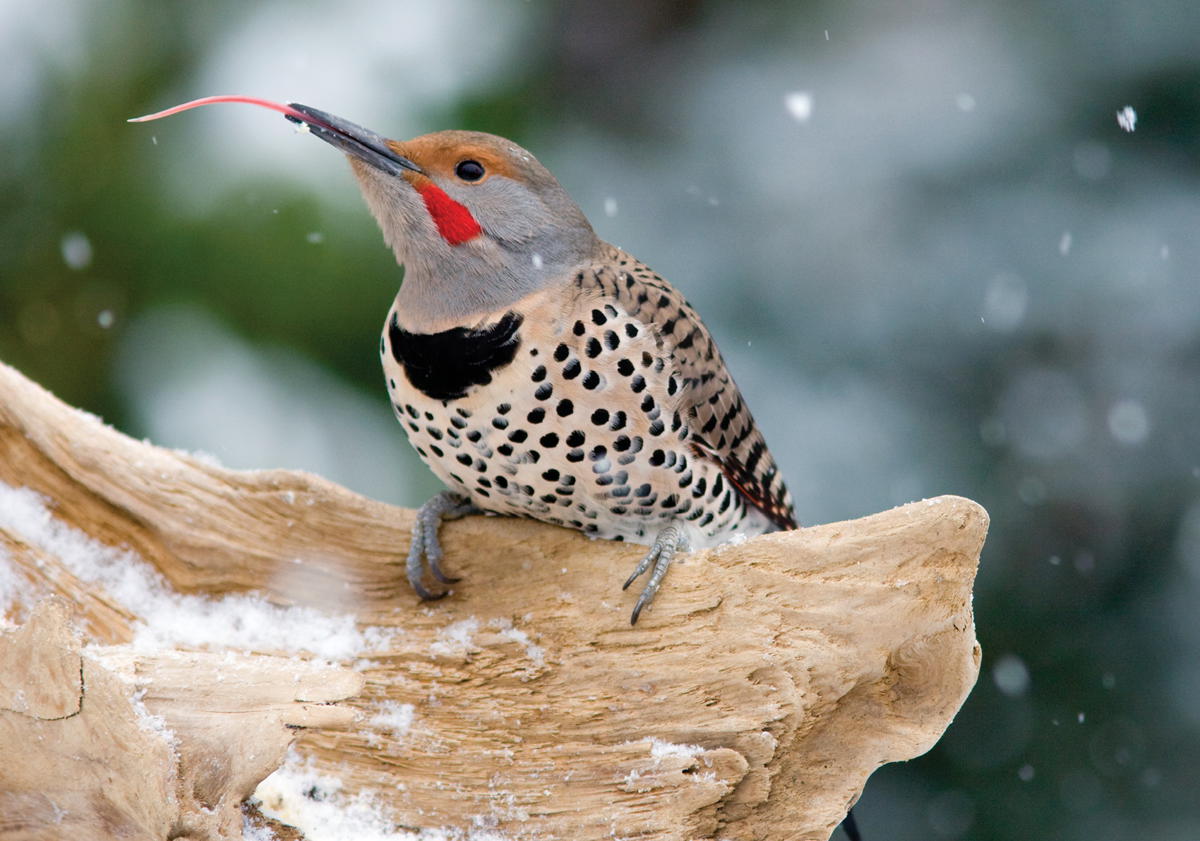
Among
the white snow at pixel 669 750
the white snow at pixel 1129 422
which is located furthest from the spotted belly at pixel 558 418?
the white snow at pixel 1129 422

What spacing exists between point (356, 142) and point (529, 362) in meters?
0.53

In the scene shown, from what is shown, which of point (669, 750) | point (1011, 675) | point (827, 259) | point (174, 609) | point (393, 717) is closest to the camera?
point (669, 750)

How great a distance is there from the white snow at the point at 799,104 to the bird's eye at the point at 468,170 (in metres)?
1.55

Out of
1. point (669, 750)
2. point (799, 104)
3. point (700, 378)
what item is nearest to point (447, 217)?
point (700, 378)

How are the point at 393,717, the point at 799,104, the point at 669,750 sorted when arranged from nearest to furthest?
the point at 669,750 < the point at 393,717 < the point at 799,104

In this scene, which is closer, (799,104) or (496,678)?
(496,678)

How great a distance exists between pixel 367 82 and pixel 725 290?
43.9 inches

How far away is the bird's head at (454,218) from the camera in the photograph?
2.31m

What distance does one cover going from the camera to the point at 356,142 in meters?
2.30

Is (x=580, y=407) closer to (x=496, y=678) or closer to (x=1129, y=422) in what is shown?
(x=496, y=678)

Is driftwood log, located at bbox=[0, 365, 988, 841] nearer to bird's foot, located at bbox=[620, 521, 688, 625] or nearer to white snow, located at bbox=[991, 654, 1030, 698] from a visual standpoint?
bird's foot, located at bbox=[620, 521, 688, 625]

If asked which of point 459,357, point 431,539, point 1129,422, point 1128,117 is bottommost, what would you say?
point 1129,422

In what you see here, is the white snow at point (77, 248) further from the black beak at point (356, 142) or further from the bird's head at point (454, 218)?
the black beak at point (356, 142)

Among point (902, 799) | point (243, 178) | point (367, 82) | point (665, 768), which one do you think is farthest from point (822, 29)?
point (665, 768)
